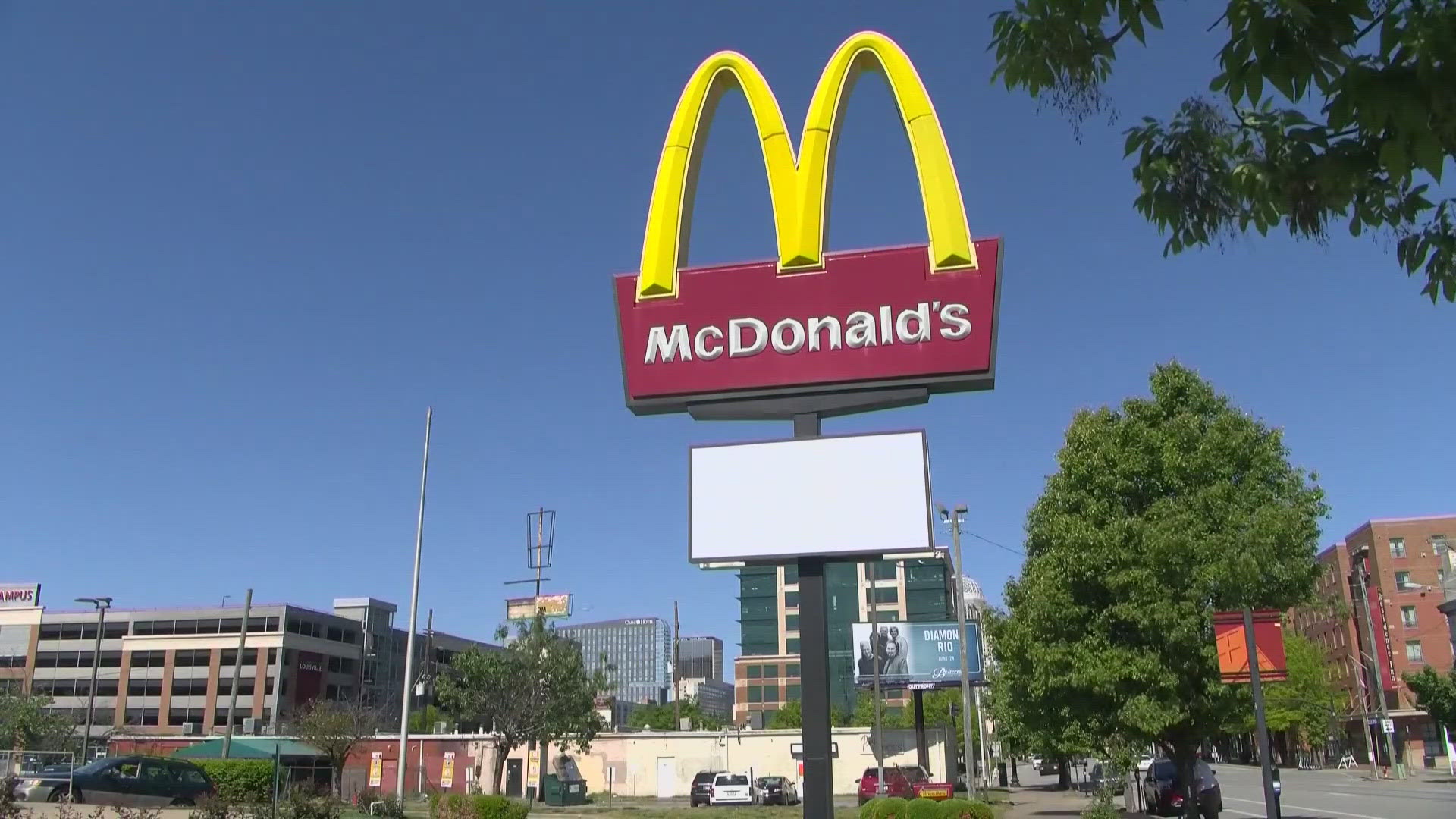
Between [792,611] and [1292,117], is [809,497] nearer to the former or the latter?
[1292,117]

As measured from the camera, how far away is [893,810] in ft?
76.6

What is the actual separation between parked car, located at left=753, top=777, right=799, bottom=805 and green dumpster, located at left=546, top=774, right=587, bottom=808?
8660 millimetres

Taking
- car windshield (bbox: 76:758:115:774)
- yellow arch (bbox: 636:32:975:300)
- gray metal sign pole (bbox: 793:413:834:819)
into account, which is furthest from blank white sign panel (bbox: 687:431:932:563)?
car windshield (bbox: 76:758:115:774)

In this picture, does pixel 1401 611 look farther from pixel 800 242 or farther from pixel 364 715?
pixel 800 242

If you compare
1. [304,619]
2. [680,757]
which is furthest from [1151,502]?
[304,619]

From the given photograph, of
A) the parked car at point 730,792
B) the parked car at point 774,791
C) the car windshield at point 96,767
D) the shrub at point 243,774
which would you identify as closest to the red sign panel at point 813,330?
the car windshield at point 96,767

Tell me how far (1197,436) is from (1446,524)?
72.8 metres

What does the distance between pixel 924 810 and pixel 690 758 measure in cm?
3889

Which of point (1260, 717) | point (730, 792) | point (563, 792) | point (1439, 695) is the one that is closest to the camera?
point (1260, 717)

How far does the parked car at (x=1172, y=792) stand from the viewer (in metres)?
26.9

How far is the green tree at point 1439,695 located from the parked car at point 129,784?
2291 inches

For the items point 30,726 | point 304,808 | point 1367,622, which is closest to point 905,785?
point 304,808

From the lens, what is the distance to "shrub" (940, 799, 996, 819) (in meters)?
22.7

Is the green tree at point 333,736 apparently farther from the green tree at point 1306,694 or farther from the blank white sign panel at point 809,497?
the green tree at point 1306,694
